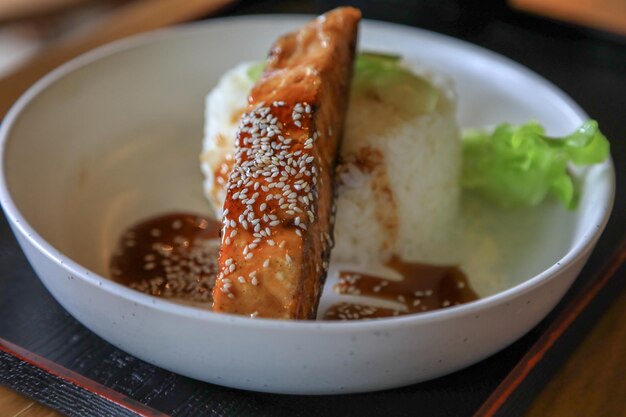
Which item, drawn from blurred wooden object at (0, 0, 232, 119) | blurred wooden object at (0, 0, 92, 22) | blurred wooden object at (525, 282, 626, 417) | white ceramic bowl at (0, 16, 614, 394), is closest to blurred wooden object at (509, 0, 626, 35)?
white ceramic bowl at (0, 16, 614, 394)

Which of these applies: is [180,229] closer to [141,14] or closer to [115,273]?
[115,273]

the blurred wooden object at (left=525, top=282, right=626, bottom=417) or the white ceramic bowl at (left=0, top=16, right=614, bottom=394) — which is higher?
the white ceramic bowl at (left=0, top=16, right=614, bottom=394)

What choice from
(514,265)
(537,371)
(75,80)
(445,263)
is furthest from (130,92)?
(537,371)

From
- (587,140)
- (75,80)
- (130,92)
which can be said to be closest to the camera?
(587,140)

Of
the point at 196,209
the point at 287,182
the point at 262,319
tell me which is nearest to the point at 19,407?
the point at 262,319

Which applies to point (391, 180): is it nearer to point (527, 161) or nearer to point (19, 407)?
point (527, 161)

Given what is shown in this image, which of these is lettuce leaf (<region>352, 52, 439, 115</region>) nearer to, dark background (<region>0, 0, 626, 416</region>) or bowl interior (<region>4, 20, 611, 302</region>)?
bowl interior (<region>4, 20, 611, 302</region>)

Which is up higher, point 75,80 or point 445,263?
point 75,80
